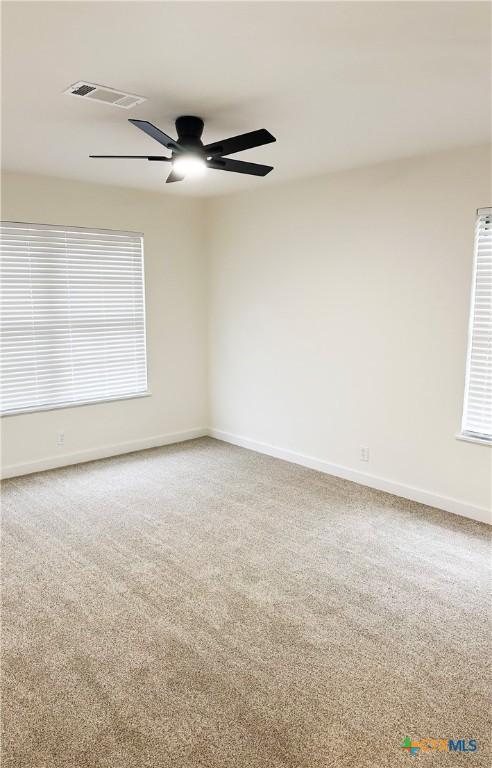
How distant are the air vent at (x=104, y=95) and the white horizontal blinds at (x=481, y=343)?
237 cm

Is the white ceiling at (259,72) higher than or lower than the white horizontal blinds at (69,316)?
higher

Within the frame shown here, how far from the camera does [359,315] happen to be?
14.4ft

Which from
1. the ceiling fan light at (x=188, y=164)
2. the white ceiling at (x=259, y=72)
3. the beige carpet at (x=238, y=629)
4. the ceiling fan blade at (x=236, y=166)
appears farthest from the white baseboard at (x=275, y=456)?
the ceiling fan light at (x=188, y=164)

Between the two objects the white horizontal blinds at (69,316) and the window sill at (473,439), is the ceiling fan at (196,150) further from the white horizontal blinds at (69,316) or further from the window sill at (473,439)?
the window sill at (473,439)

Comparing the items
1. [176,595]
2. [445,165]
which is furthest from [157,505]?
[445,165]

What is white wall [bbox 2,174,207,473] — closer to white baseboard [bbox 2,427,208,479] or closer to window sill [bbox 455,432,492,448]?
white baseboard [bbox 2,427,208,479]

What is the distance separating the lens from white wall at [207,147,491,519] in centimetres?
381

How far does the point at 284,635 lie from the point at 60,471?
3.00 metres

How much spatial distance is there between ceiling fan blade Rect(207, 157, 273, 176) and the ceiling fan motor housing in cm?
12

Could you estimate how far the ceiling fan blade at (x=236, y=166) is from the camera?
3.00 meters

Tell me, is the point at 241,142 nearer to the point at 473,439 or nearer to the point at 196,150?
the point at 196,150

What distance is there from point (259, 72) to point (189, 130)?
72 cm

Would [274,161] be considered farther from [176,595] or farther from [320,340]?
[176,595]

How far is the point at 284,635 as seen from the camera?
2.55 meters
